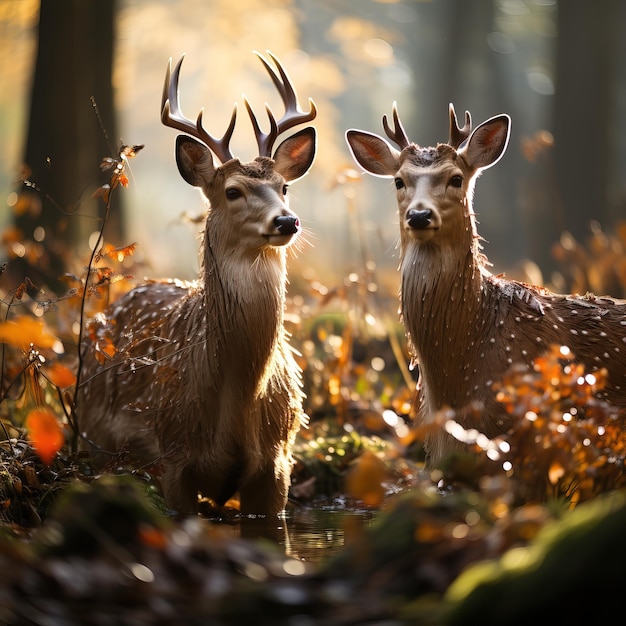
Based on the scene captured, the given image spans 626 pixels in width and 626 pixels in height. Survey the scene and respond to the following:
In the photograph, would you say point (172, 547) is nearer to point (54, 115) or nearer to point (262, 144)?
point (262, 144)

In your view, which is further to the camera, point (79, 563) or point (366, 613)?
point (79, 563)

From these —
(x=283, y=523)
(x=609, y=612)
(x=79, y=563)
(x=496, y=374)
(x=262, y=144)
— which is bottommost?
(x=609, y=612)

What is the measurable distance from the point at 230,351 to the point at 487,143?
6.82 feet

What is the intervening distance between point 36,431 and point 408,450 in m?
4.64

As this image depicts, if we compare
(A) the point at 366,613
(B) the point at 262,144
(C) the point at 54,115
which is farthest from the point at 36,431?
(C) the point at 54,115

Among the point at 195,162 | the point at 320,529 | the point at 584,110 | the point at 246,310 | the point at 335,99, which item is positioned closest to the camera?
the point at 320,529

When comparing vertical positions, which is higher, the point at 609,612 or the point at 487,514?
the point at 487,514

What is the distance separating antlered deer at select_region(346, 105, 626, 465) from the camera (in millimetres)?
5438

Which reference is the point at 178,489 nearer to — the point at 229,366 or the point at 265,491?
the point at 265,491

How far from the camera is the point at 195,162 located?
6.16 metres

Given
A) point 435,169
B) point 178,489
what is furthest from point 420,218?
point 178,489

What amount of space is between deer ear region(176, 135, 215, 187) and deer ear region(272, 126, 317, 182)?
472 millimetres

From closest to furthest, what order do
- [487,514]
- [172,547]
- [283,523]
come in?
[172,547] < [487,514] < [283,523]

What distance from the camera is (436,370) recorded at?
555 cm
